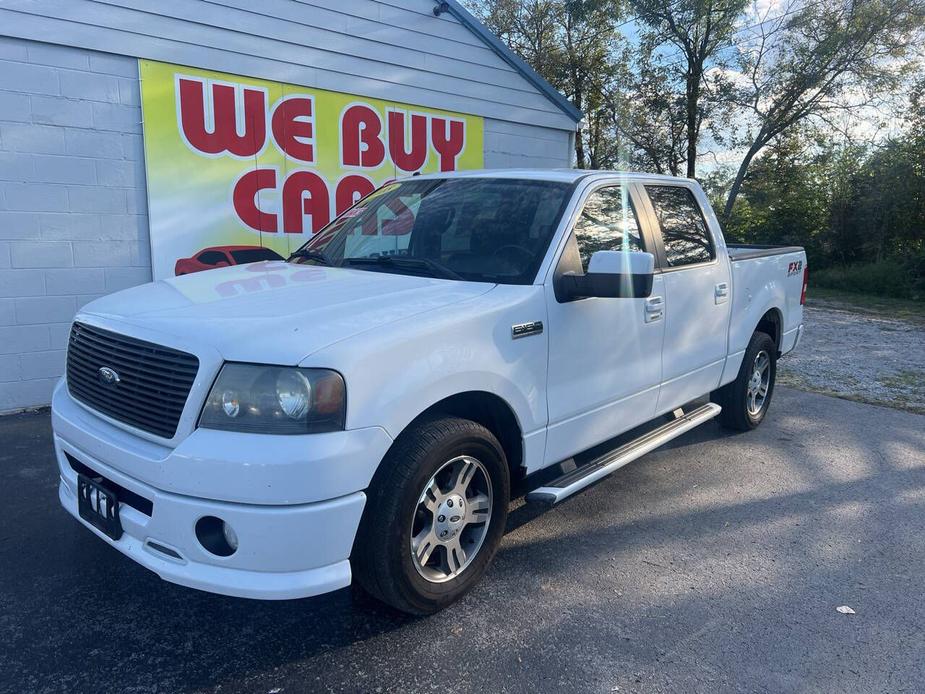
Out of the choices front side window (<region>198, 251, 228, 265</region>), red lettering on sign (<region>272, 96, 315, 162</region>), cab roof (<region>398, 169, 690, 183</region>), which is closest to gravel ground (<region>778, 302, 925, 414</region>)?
cab roof (<region>398, 169, 690, 183</region>)

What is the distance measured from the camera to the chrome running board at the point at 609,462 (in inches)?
132

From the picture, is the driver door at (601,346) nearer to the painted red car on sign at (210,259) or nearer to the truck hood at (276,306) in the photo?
the truck hood at (276,306)

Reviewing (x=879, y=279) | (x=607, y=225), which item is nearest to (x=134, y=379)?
(x=607, y=225)

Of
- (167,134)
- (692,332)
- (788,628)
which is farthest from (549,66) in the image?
(788,628)

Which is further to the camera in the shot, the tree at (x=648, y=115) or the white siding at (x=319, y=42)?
the tree at (x=648, y=115)

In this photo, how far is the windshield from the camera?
11.4 feet

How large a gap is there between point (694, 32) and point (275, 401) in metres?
21.6

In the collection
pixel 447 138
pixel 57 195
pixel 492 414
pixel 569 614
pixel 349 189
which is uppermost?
pixel 447 138

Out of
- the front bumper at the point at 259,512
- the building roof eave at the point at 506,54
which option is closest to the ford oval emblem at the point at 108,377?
the front bumper at the point at 259,512

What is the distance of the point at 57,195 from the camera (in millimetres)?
5930

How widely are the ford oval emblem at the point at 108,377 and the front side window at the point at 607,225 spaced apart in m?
2.19

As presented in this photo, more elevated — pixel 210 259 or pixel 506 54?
pixel 506 54

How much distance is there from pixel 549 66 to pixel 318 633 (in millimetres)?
23564

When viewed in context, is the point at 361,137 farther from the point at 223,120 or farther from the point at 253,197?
the point at 223,120
